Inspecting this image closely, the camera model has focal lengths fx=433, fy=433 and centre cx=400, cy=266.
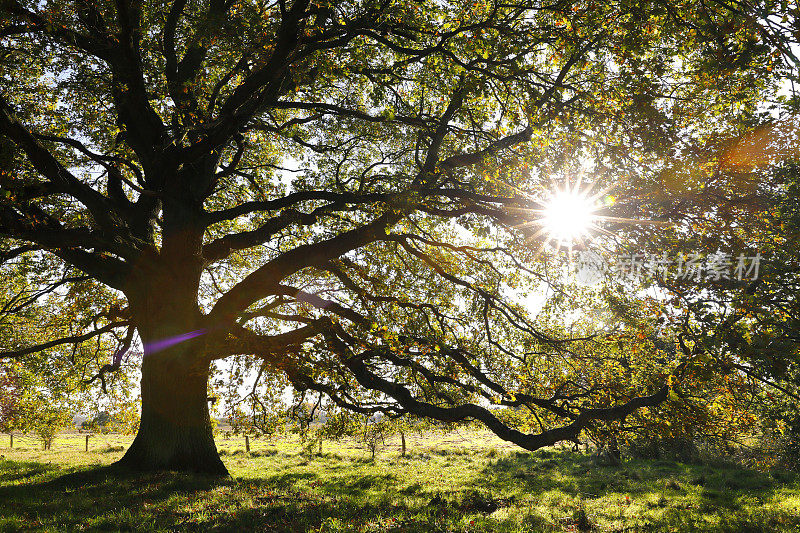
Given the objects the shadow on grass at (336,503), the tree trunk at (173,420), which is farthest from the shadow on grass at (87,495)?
the tree trunk at (173,420)

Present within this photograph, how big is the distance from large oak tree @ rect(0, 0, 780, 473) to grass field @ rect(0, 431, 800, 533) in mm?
2027

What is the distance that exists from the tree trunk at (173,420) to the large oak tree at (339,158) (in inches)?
2.0

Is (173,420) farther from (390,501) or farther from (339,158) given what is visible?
(339,158)

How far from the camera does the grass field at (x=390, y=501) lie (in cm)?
719

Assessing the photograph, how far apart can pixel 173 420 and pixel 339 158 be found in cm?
902

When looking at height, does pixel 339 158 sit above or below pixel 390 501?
above

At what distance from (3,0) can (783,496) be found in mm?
28241

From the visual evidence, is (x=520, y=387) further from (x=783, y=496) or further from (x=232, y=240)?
(x=783, y=496)

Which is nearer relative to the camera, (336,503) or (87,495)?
(87,495)

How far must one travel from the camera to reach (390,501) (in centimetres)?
1186

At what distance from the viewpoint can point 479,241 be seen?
1512cm
